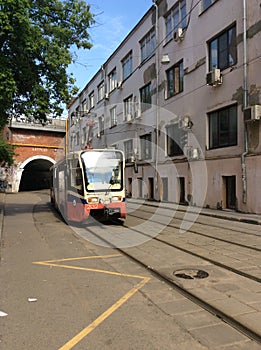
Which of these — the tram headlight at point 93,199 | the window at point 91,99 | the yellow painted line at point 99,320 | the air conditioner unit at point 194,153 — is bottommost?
the yellow painted line at point 99,320

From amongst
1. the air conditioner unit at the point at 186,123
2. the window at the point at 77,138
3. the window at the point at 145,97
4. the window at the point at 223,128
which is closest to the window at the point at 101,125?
the window at the point at 77,138

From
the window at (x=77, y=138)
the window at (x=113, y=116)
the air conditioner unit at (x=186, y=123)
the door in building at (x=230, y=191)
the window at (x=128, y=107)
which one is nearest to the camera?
the door in building at (x=230, y=191)

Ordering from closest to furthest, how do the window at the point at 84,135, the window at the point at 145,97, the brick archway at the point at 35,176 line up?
the window at the point at 145,97, the window at the point at 84,135, the brick archway at the point at 35,176

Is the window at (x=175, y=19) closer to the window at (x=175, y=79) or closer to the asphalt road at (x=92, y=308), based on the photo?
the window at (x=175, y=79)

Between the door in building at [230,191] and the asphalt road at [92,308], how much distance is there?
9.76m

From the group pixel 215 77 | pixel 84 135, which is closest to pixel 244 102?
pixel 215 77

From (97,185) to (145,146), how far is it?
551 inches

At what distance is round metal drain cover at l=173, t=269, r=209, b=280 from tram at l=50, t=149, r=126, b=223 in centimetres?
621

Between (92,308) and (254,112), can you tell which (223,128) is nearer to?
(254,112)

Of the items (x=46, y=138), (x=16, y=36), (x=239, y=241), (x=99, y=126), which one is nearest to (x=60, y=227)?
(x=239, y=241)

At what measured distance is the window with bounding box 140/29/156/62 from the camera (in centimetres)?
2441

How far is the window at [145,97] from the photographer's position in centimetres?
2530

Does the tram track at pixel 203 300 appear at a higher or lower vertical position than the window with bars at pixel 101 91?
lower

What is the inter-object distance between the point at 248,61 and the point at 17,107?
33.7ft
